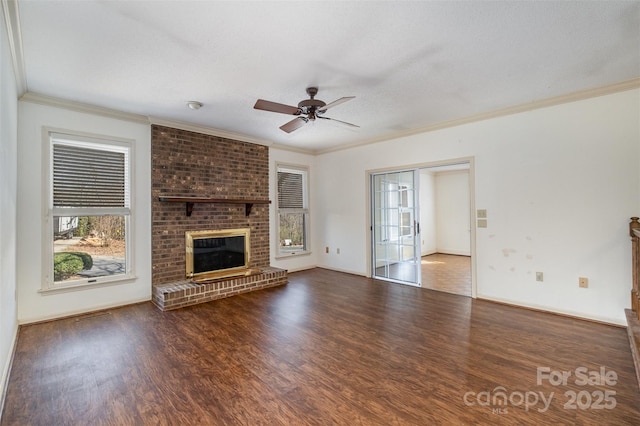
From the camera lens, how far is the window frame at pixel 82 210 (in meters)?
3.39

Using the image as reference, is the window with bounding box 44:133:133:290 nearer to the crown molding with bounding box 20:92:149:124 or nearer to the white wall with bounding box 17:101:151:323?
the white wall with bounding box 17:101:151:323

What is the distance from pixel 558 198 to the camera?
3.46 meters

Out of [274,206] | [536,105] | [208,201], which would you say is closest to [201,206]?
[208,201]

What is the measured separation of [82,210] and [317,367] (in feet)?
11.1

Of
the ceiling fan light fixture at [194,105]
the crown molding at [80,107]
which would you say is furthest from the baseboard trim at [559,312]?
the crown molding at [80,107]

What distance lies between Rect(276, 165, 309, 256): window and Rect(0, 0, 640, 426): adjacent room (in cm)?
34

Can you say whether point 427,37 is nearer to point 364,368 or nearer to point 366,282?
point 364,368

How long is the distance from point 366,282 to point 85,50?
14.9ft

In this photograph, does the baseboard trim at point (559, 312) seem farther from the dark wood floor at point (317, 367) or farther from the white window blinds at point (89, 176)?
the white window blinds at point (89, 176)

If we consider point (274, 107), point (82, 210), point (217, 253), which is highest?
point (274, 107)

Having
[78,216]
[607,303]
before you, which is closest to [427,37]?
[607,303]

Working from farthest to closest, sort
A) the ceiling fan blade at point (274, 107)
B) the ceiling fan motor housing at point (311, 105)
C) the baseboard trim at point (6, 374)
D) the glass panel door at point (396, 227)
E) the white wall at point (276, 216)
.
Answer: the white wall at point (276, 216), the glass panel door at point (396, 227), the ceiling fan motor housing at point (311, 105), the ceiling fan blade at point (274, 107), the baseboard trim at point (6, 374)

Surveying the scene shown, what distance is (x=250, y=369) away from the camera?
2330 millimetres

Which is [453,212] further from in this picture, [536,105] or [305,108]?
[305,108]
